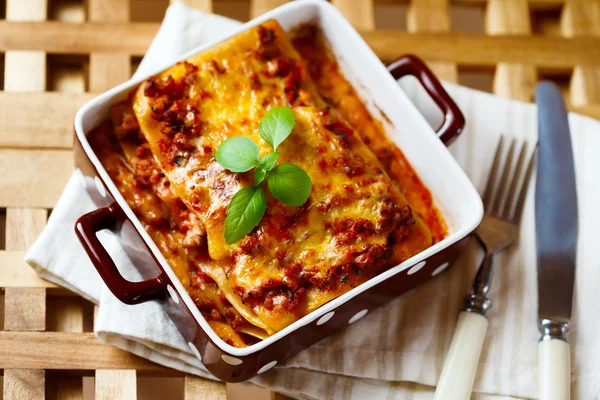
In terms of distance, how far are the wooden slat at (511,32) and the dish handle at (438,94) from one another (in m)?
0.46

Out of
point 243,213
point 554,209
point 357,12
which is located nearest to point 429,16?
point 357,12

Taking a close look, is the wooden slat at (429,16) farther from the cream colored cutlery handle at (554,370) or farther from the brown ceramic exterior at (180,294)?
the cream colored cutlery handle at (554,370)

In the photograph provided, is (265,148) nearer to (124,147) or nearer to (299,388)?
(124,147)

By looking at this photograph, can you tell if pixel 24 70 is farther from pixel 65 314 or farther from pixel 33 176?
pixel 65 314

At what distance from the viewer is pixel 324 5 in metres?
2.31

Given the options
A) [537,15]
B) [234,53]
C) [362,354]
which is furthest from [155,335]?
[537,15]

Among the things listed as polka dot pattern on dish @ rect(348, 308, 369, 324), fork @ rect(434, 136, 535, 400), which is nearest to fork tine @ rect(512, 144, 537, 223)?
fork @ rect(434, 136, 535, 400)

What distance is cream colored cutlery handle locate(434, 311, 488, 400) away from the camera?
2.07 meters

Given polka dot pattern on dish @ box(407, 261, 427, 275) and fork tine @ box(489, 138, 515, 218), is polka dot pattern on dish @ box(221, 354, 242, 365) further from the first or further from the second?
fork tine @ box(489, 138, 515, 218)

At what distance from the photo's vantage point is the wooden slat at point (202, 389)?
2139 mm

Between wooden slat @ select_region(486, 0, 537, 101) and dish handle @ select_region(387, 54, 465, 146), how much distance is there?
46 cm

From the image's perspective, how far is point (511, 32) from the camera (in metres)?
2.72

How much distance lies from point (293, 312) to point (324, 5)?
930 mm

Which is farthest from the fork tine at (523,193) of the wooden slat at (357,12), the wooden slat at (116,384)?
the wooden slat at (116,384)
